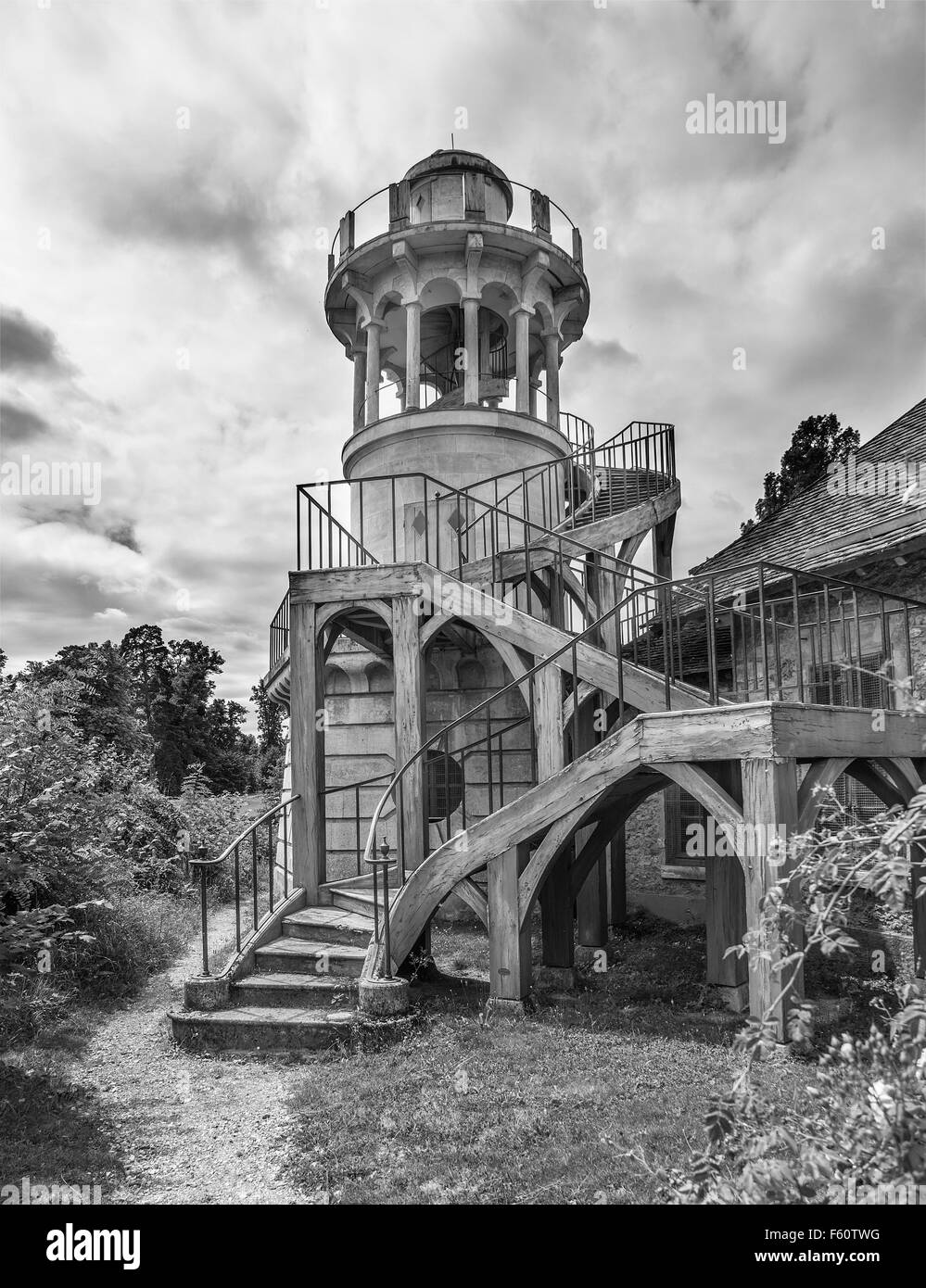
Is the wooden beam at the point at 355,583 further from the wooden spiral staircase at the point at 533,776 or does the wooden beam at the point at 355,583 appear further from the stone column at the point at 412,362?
the stone column at the point at 412,362

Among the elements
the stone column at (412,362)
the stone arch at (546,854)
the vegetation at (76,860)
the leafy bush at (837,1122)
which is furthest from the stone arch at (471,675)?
the leafy bush at (837,1122)

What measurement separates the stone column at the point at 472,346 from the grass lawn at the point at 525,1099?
9.97m

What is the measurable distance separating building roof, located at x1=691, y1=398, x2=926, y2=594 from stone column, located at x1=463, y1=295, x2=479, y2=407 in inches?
186

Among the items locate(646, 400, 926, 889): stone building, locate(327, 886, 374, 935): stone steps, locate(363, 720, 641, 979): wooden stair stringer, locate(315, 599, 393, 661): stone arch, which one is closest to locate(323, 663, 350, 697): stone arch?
locate(315, 599, 393, 661): stone arch

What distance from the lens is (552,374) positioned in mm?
16500

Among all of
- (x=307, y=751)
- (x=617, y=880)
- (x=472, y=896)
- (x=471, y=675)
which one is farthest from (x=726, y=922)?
(x=471, y=675)

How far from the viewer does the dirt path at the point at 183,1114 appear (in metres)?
5.09

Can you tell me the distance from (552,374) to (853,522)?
6.95 meters

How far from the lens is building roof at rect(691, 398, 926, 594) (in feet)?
33.5

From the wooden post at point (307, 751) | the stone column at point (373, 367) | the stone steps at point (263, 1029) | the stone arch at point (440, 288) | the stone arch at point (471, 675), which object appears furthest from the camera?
the stone column at point (373, 367)

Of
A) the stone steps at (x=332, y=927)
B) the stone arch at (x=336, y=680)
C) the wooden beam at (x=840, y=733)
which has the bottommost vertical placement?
the stone steps at (x=332, y=927)

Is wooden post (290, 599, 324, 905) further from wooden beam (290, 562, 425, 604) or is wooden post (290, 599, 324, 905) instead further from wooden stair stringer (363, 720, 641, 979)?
wooden stair stringer (363, 720, 641, 979)

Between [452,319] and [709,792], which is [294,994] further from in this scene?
[452,319]

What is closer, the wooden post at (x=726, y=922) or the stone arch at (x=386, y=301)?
the wooden post at (x=726, y=922)
